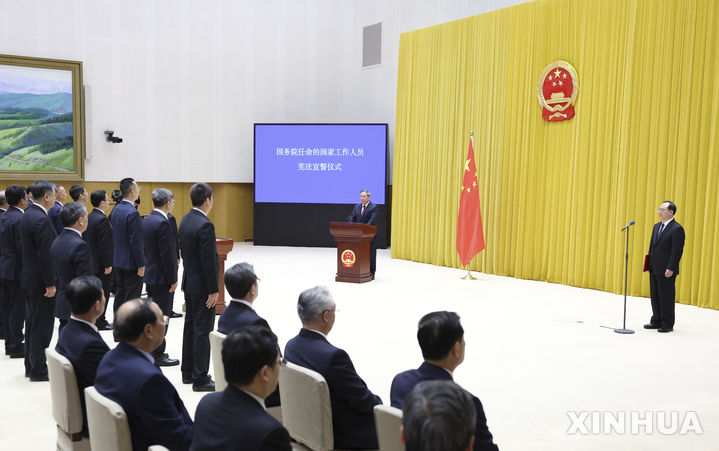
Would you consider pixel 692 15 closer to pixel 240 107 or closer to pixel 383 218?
Answer: pixel 383 218

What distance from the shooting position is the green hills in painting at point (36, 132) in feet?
40.6

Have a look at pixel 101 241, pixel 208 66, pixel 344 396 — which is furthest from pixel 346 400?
pixel 208 66

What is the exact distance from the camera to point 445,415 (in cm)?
149

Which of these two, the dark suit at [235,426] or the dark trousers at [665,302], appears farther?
the dark trousers at [665,302]

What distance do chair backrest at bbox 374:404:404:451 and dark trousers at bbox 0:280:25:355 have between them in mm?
4552

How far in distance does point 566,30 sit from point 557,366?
629cm

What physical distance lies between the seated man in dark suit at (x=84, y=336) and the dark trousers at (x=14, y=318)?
2.78m

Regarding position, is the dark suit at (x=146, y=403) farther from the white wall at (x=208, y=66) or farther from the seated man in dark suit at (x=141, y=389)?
the white wall at (x=208, y=66)

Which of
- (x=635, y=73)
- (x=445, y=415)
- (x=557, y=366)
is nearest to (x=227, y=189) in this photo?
(x=635, y=73)

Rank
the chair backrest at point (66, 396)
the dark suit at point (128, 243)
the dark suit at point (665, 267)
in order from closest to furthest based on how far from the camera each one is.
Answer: the chair backrest at point (66, 396)
the dark suit at point (128, 243)
the dark suit at point (665, 267)

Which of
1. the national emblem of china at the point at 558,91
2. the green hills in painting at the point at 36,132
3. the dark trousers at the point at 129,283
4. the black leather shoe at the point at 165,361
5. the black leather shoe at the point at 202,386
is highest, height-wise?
the national emblem of china at the point at 558,91

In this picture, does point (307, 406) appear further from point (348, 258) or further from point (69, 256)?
point (348, 258)

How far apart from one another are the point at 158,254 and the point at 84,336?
2324 mm

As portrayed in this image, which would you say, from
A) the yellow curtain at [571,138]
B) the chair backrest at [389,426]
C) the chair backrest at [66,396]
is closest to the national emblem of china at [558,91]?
the yellow curtain at [571,138]
